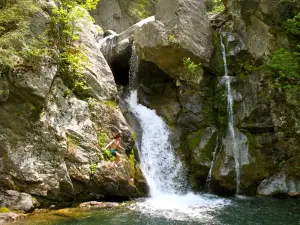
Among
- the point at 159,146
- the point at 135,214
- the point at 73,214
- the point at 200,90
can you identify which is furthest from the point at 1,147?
the point at 200,90

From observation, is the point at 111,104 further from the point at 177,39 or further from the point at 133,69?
the point at 133,69

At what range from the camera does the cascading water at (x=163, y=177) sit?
1093cm

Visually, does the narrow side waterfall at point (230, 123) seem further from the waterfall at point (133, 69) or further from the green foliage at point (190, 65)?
the waterfall at point (133, 69)

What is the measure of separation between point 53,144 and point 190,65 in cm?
803

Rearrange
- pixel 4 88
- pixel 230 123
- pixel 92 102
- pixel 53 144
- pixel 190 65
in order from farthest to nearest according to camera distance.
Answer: pixel 190 65
pixel 230 123
pixel 92 102
pixel 53 144
pixel 4 88

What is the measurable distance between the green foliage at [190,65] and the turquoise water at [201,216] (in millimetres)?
6901

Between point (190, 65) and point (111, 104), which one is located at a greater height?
point (190, 65)

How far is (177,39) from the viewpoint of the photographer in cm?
1583

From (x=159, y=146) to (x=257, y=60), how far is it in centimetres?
666

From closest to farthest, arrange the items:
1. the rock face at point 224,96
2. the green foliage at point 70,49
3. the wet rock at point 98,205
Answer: the wet rock at point 98,205
the green foliage at point 70,49
the rock face at point 224,96

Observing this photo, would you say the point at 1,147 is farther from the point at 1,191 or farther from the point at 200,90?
the point at 200,90

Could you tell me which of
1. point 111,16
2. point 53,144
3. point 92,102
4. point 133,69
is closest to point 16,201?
point 53,144

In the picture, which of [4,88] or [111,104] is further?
[111,104]

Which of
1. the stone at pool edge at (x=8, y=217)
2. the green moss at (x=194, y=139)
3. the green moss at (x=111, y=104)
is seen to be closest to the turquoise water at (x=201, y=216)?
the stone at pool edge at (x=8, y=217)
